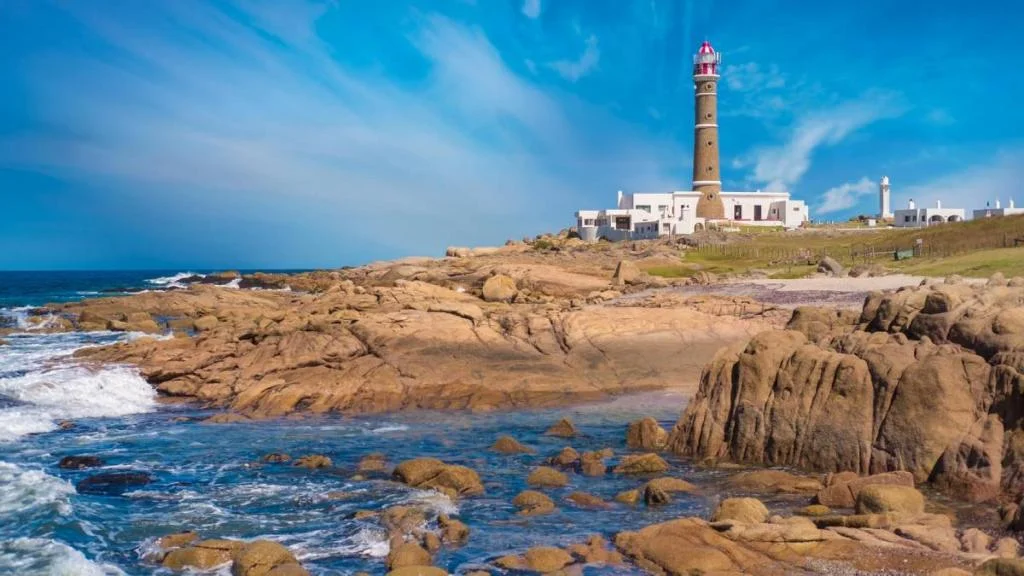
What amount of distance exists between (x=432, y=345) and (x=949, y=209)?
74.8 metres

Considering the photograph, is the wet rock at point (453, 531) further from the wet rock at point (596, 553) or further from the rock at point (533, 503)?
the wet rock at point (596, 553)

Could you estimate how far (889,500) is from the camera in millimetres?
13469

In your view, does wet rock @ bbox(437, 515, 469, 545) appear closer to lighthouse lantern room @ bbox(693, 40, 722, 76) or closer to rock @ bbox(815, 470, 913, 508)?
rock @ bbox(815, 470, 913, 508)

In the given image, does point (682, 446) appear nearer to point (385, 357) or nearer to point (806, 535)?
point (806, 535)

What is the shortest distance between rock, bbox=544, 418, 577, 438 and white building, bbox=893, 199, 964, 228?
72.3 m

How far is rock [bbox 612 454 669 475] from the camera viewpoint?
18344mm

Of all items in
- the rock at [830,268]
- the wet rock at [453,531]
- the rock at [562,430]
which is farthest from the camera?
the rock at [830,268]

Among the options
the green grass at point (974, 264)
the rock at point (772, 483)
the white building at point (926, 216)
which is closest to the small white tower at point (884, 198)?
the white building at point (926, 216)

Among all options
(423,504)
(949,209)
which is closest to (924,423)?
(423,504)

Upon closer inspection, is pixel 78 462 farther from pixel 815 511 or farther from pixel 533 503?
pixel 815 511

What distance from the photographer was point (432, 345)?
29.5 meters

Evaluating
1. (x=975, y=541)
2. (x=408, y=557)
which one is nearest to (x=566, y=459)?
(x=408, y=557)

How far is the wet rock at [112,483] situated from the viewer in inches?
674

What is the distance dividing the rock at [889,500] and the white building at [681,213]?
76.0 metres
